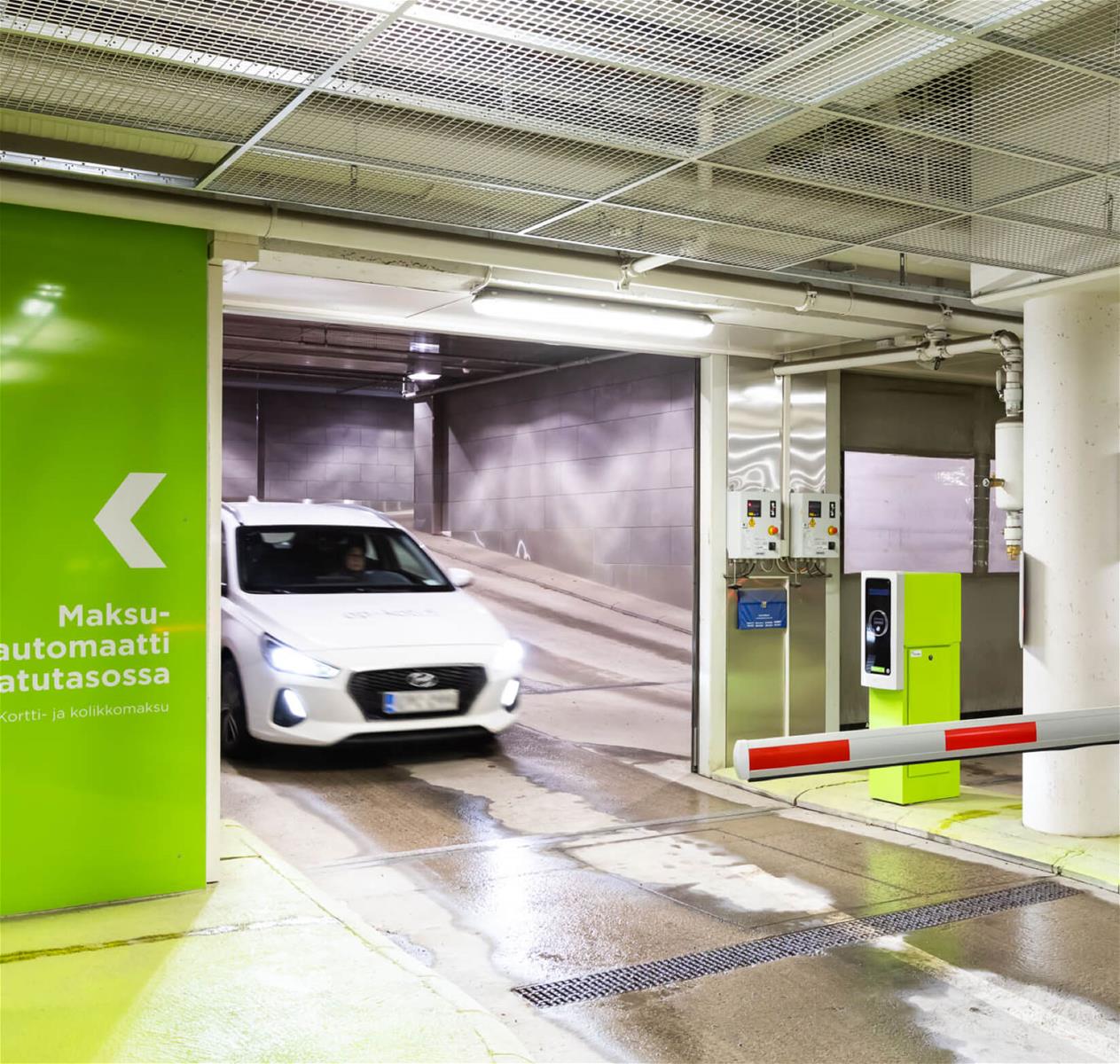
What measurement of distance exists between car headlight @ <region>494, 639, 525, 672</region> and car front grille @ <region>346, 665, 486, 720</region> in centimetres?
12

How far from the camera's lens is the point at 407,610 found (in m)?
8.42

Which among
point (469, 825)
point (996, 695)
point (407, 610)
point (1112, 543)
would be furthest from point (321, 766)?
point (996, 695)

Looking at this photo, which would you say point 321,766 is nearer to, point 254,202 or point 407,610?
point 407,610

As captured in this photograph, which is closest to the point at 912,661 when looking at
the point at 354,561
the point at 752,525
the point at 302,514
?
the point at 752,525

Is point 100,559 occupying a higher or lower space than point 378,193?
lower

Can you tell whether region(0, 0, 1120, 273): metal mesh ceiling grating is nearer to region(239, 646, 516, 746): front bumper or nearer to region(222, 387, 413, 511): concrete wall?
region(239, 646, 516, 746): front bumper

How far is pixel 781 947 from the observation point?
4.85 meters

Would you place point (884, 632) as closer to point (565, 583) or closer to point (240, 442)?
point (565, 583)

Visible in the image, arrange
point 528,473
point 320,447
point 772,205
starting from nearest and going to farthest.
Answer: point 772,205 < point 528,473 < point 320,447

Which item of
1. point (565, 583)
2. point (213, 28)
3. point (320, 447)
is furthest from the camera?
point (320, 447)

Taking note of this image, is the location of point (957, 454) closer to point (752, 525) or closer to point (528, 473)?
point (752, 525)

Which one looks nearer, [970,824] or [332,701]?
[970,824]

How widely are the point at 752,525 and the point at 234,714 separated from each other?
12.3 ft

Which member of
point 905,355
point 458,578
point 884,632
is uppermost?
point 905,355
